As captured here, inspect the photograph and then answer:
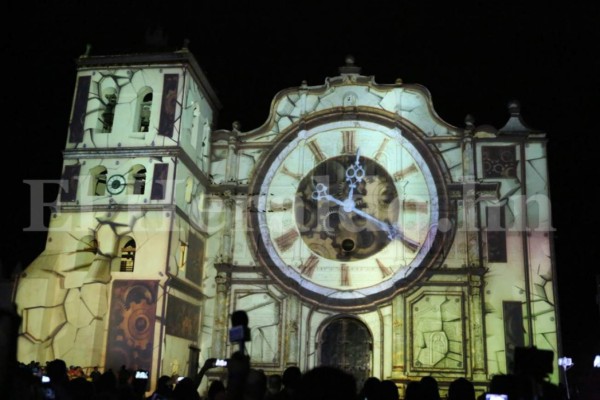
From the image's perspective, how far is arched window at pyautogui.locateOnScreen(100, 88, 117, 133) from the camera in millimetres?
23047

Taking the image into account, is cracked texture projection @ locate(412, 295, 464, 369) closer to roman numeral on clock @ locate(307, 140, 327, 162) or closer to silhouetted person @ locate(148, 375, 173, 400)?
roman numeral on clock @ locate(307, 140, 327, 162)

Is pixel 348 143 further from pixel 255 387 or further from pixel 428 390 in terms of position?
pixel 255 387

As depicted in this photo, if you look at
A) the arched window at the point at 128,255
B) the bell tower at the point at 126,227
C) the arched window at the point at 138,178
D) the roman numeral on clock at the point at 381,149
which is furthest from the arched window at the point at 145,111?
the roman numeral on clock at the point at 381,149

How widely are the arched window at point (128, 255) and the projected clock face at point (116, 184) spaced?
173cm

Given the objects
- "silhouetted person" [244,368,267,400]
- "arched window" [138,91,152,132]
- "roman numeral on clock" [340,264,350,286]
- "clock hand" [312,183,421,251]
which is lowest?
"silhouetted person" [244,368,267,400]

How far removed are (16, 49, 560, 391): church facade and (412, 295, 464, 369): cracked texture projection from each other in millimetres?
47

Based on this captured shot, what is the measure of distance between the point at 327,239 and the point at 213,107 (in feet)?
23.2

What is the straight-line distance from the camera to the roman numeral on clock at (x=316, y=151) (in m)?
23.4

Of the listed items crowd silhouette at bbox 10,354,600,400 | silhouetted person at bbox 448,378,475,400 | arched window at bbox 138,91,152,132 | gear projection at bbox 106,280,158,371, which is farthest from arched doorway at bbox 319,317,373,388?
silhouetted person at bbox 448,378,475,400

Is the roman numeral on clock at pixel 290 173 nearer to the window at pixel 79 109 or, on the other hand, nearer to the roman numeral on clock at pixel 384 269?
the roman numeral on clock at pixel 384 269

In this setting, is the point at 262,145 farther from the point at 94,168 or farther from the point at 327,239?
the point at 94,168

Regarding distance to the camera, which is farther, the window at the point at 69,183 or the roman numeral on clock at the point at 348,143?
the roman numeral on clock at the point at 348,143

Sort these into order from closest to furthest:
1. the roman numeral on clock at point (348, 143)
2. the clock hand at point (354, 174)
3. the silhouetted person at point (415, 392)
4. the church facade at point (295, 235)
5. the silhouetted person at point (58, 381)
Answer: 1. the silhouetted person at point (415, 392)
2. the silhouetted person at point (58, 381)
3. the church facade at point (295, 235)
4. the clock hand at point (354, 174)
5. the roman numeral on clock at point (348, 143)

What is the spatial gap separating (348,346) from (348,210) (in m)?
4.56
